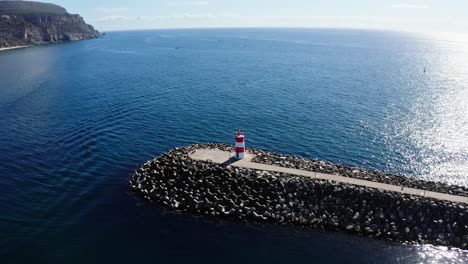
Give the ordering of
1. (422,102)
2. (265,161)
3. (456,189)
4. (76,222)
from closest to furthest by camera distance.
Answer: (76,222)
(456,189)
(265,161)
(422,102)

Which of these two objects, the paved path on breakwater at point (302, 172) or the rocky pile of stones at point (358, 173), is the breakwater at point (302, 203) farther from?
the rocky pile of stones at point (358, 173)

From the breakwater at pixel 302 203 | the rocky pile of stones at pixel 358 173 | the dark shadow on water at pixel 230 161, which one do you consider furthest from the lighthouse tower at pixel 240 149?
the breakwater at pixel 302 203

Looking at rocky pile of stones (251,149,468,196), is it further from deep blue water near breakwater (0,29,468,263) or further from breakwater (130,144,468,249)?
deep blue water near breakwater (0,29,468,263)

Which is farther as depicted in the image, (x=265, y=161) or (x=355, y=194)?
(x=265, y=161)

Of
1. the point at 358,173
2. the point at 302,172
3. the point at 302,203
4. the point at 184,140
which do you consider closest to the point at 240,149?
the point at 302,172

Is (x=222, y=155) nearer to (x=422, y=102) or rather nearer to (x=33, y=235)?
(x=33, y=235)

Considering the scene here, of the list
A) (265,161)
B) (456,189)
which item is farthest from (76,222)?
(456,189)

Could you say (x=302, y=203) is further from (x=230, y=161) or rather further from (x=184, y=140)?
(x=184, y=140)

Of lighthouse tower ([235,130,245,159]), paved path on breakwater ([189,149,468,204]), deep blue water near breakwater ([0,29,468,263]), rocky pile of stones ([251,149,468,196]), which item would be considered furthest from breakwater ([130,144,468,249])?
rocky pile of stones ([251,149,468,196])
